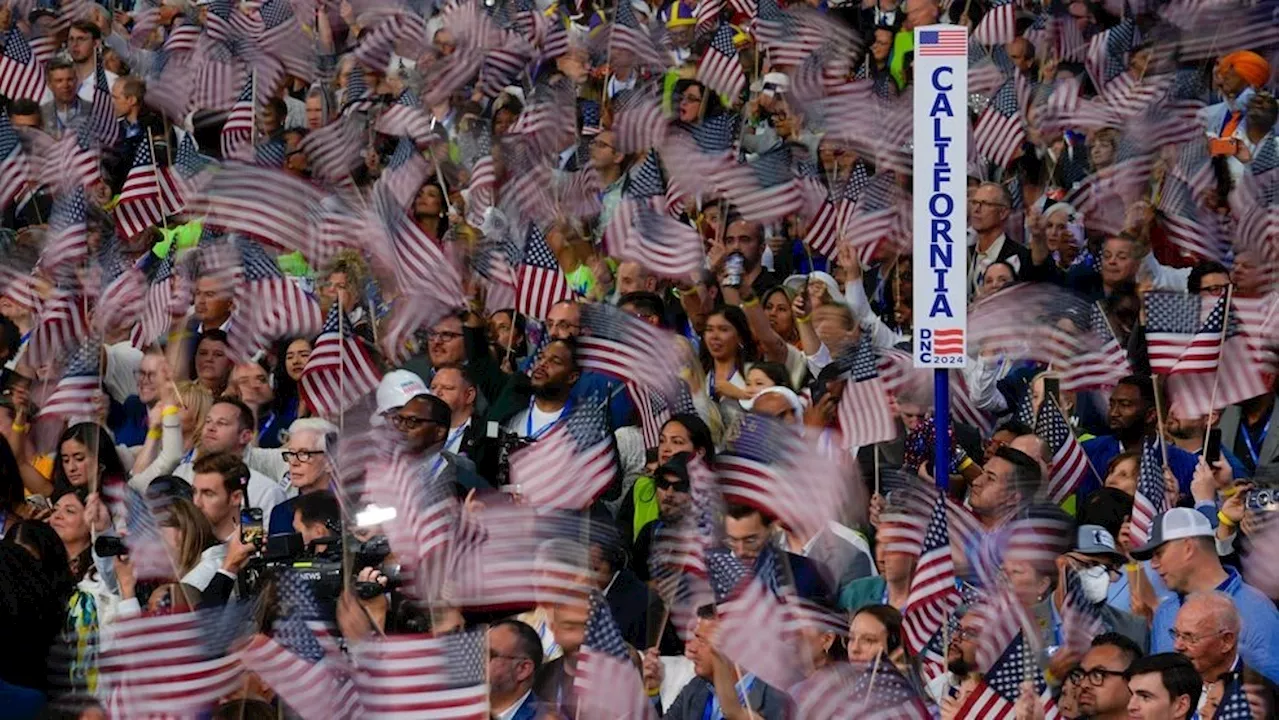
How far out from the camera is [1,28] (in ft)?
73.6

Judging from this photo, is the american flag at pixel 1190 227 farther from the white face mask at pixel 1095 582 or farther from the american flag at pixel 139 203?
the american flag at pixel 139 203

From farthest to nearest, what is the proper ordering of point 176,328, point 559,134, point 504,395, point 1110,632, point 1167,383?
point 559,134
point 176,328
point 504,395
point 1167,383
point 1110,632

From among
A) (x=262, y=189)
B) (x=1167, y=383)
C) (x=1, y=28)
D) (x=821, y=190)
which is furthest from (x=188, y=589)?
(x=1, y=28)

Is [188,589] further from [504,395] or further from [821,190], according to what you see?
[821,190]

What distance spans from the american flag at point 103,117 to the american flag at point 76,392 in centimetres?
552

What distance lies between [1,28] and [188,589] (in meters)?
12.6

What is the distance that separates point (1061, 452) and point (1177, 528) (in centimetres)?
213

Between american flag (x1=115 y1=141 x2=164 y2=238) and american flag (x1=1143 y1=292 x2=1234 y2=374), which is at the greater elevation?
american flag (x1=1143 y1=292 x2=1234 y2=374)

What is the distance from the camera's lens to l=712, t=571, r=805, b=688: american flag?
32.0 ft

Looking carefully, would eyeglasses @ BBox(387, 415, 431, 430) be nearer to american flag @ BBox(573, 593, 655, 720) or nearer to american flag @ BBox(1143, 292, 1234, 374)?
american flag @ BBox(573, 593, 655, 720)

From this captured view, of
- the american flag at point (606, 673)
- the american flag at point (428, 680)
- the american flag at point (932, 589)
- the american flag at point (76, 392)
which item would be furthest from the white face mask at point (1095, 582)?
the american flag at point (76, 392)

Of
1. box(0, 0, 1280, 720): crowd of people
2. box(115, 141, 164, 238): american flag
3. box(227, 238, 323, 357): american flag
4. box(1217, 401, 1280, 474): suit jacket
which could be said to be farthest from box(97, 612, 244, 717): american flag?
box(115, 141, 164, 238): american flag

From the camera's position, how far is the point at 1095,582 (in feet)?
34.1

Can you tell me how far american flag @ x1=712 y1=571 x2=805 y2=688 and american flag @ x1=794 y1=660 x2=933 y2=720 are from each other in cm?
10
